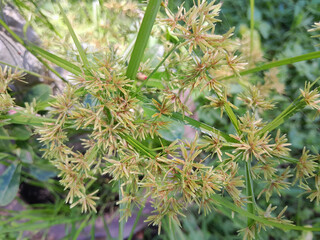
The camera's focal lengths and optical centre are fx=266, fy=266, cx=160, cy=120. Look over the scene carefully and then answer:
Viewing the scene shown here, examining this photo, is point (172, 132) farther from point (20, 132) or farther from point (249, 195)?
point (20, 132)

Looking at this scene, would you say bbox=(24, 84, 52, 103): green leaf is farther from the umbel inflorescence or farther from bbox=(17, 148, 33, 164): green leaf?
the umbel inflorescence

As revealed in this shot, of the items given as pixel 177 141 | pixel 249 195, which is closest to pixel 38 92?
pixel 177 141

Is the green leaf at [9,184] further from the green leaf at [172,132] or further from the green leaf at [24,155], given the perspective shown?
the green leaf at [172,132]

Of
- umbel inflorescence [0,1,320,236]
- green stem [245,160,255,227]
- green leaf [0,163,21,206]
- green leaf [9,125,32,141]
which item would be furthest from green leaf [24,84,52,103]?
green stem [245,160,255,227]

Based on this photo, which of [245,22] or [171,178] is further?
[245,22]

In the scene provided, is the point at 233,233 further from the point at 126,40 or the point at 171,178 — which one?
the point at 126,40

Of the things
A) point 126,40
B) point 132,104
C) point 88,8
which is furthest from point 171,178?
point 88,8
